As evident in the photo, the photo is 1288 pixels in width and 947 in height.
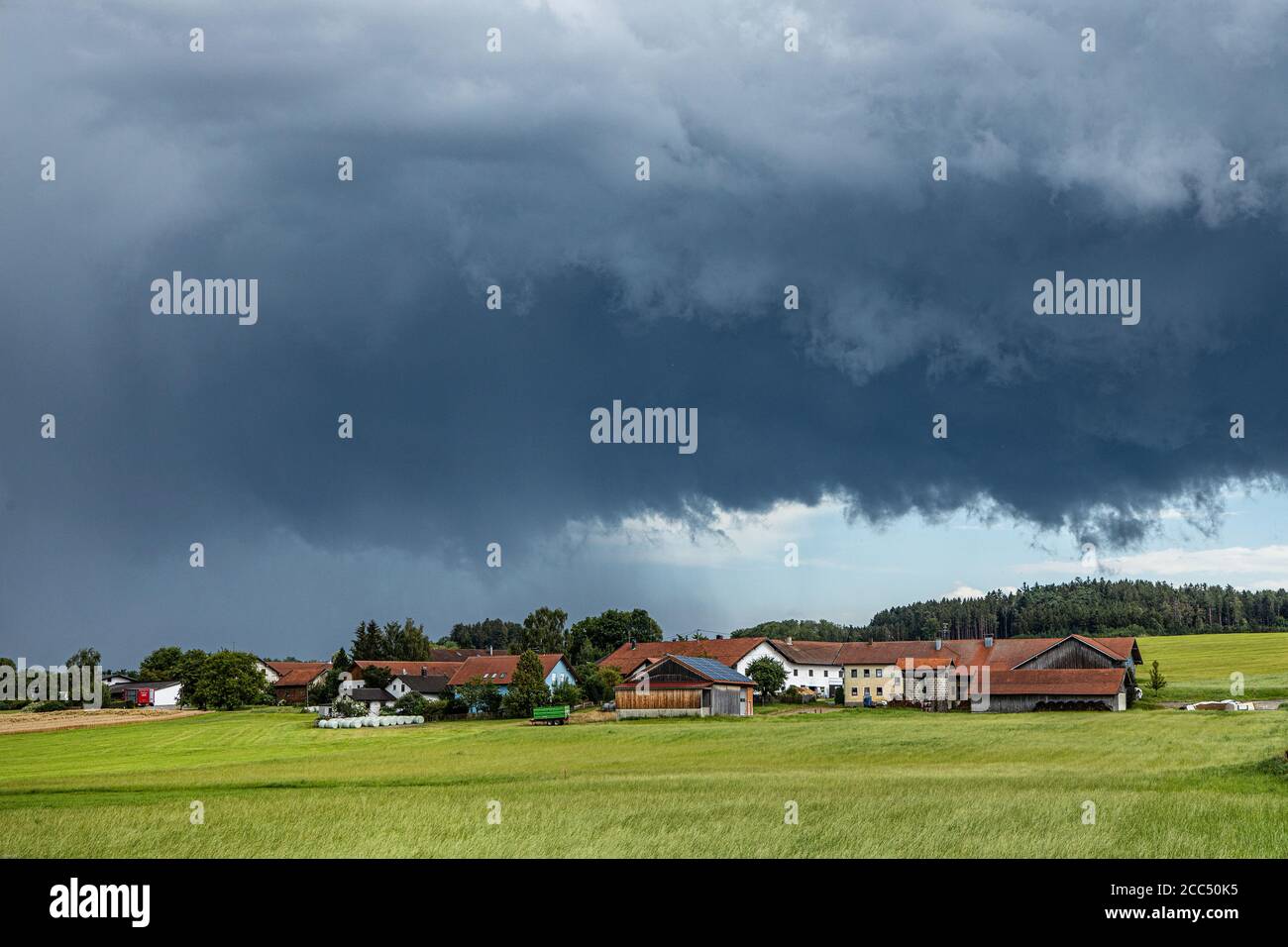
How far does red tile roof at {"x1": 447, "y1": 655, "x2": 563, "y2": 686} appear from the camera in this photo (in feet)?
458

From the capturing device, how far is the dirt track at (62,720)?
9819cm

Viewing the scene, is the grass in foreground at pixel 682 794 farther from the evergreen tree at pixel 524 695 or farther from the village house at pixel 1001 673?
the evergreen tree at pixel 524 695

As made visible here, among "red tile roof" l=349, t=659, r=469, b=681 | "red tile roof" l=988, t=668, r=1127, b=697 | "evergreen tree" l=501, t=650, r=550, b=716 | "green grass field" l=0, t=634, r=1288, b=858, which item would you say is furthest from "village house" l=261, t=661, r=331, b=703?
"red tile roof" l=988, t=668, r=1127, b=697

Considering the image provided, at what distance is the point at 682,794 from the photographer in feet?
136

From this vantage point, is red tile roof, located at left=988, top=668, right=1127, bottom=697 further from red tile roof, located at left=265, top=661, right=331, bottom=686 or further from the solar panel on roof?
red tile roof, located at left=265, top=661, right=331, bottom=686

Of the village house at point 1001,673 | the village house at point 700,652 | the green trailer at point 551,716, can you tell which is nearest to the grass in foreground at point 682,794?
the green trailer at point 551,716
